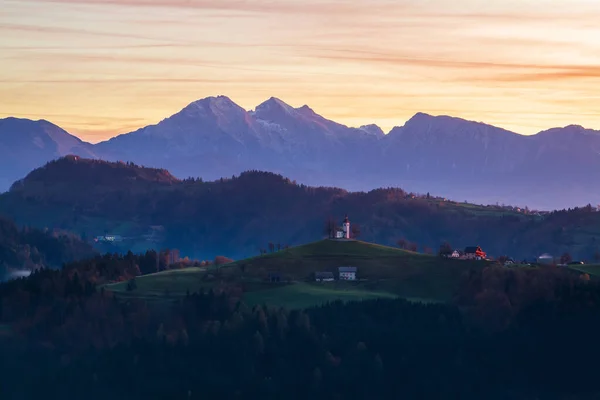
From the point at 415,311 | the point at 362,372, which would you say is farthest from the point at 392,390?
the point at 415,311

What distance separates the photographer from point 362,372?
17825 cm

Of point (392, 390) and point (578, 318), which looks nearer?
point (392, 390)

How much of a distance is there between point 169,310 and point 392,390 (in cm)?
3570

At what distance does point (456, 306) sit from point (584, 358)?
18.0m

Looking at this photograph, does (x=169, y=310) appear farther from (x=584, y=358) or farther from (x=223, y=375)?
(x=584, y=358)

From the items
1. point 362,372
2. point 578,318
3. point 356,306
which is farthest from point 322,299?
point 578,318

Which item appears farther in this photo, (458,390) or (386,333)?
(386,333)

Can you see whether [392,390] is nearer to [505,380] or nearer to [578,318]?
[505,380]

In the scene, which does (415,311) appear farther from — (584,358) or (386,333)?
(584,358)

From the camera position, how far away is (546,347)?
614ft

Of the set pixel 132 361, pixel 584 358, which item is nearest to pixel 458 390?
pixel 584 358

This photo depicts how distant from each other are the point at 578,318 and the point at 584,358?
8786 millimetres

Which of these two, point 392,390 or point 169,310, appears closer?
point 392,390

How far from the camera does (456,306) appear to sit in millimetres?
194125
